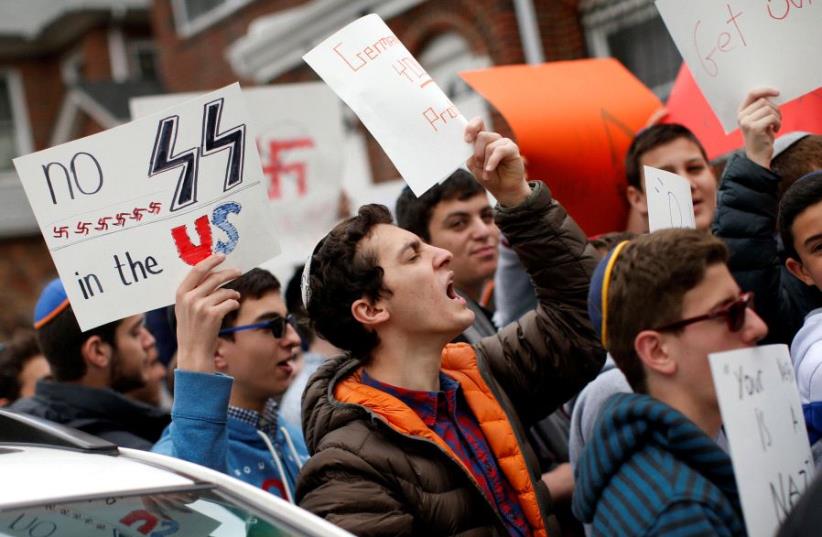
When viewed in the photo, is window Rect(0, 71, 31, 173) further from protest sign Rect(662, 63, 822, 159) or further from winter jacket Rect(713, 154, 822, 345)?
winter jacket Rect(713, 154, 822, 345)

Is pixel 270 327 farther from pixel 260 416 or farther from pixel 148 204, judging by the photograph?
pixel 148 204

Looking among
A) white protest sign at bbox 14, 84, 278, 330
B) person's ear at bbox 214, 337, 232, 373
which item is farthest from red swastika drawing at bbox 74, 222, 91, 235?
person's ear at bbox 214, 337, 232, 373

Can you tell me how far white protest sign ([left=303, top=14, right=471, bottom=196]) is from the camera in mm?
3035

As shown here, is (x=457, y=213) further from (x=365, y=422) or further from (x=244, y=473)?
(x=365, y=422)

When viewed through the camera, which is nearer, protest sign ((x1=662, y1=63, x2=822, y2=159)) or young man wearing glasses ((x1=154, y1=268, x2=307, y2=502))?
young man wearing glasses ((x1=154, y1=268, x2=307, y2=502))

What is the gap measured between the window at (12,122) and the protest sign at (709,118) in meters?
20.8

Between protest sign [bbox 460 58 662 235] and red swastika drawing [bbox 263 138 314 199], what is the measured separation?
130cm

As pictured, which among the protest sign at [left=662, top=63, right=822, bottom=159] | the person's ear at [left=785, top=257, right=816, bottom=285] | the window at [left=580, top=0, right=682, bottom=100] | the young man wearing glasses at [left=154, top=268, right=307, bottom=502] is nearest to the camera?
the person's ear at [left=785, top=257, right=816, bottom=285]

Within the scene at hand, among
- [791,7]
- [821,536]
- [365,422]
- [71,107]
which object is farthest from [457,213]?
[71,107]

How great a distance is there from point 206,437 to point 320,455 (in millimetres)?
367

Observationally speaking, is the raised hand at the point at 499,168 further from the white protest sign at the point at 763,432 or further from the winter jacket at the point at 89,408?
the winter jacket at the point at 89,408

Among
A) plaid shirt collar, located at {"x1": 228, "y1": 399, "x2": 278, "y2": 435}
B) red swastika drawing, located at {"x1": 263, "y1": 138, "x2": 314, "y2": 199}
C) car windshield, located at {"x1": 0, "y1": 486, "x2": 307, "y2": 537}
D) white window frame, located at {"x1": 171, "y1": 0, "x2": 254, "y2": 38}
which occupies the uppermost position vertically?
white window frame, located at {"x1": 171, "y1": 0, "x2": 254, "y2": 38}

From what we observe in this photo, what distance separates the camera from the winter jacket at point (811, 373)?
2602 mm

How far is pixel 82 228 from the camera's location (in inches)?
117
